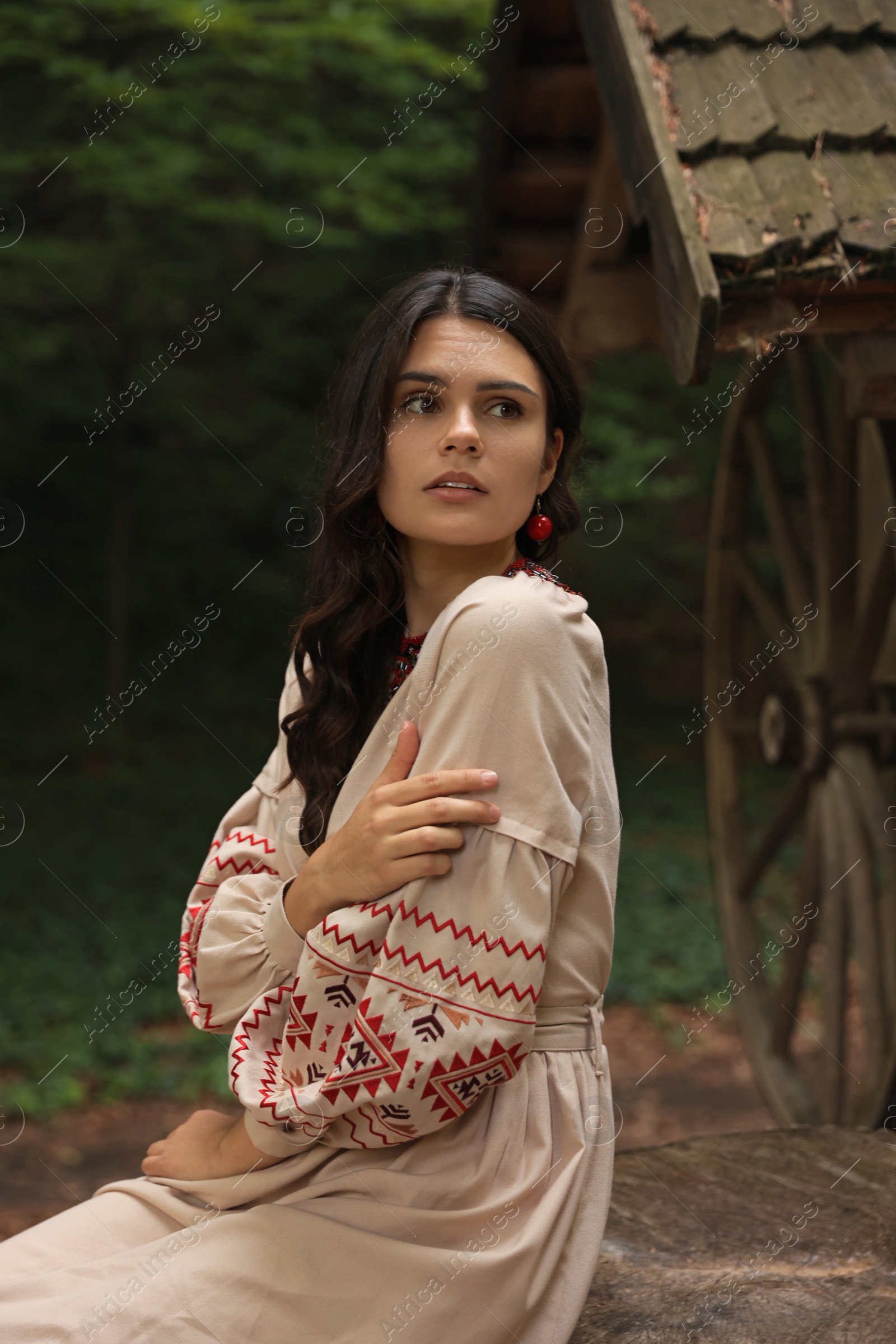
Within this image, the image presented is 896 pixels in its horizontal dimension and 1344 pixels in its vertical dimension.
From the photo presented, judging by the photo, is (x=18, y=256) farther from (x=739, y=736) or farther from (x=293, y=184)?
(x=739, y=736)

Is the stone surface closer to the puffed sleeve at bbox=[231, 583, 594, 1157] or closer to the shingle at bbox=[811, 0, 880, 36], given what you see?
the puffed sleeve at bbox=[231, 583, 594, 1157]

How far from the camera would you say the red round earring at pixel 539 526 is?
182 centimetres

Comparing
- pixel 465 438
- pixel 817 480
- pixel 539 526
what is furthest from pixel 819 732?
pixel 465 438

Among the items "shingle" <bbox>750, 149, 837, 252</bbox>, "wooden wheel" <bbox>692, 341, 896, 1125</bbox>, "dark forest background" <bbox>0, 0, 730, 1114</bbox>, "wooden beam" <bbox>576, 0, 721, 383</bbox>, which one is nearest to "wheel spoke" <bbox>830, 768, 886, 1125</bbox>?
"wooden wheel" <bbox>692, 341, 896, 1125</bbox>

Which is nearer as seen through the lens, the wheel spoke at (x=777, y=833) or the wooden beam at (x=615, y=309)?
the wheel spoke at (x=777, y=833)

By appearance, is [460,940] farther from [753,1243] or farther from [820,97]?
[820,97]

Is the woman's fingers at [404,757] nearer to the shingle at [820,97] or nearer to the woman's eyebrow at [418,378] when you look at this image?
the woman's eyebrow at [418,378]

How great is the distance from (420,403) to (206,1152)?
1.10 metres

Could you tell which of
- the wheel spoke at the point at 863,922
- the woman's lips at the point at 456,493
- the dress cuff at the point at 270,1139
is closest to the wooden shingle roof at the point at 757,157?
the woman's lips at the point at 456,493

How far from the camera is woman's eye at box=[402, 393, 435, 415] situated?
169cm

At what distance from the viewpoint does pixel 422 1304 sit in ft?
4.96

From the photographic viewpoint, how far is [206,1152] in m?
1.74

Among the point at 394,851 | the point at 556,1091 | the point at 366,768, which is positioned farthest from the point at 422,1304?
the point at 366,768

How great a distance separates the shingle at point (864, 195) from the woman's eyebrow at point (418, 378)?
84 cm
